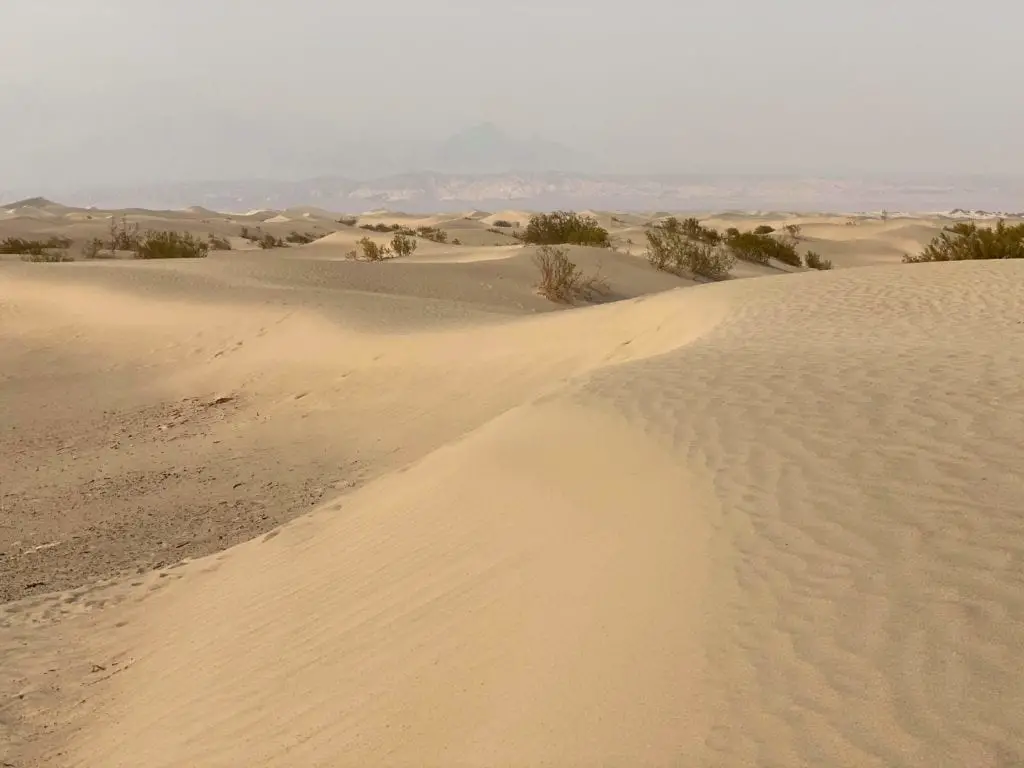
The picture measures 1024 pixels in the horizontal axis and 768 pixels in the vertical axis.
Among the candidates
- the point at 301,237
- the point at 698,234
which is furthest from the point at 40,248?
the point at 698,234

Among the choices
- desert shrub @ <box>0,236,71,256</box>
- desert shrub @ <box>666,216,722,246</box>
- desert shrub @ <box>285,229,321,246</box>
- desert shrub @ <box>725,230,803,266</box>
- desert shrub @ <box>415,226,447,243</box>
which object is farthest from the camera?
desert shrub @ <box>285,229,321,246</box>

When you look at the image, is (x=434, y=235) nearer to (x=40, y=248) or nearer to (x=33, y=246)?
(x=40, y=248)

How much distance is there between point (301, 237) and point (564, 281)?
1137 inches

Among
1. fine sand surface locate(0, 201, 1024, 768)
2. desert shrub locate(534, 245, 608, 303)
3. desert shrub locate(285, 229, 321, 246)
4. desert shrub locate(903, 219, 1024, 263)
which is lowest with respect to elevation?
fine sand surface locate(0, 201, 1024, 768)

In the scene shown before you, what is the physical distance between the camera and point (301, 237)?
45.1 metres

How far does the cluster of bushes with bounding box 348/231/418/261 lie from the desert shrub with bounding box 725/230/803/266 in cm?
1142

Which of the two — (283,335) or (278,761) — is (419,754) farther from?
(283,335)

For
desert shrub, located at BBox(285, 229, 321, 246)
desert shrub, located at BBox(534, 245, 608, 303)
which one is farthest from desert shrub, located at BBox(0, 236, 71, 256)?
desert shrub, located at BBox(534, 245, 608, 303)

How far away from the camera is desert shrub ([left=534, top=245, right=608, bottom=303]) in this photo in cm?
A: 1950

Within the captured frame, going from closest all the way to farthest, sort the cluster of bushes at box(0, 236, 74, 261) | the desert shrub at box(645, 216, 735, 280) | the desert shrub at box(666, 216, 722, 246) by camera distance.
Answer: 1. the desert shrub at box(645, 216, 735, 280)
2. the cluster of bushes at box(0, 236, 74, 261)
3. the desert shrub at box(666, 216, 722, 246)

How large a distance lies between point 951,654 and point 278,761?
2.52 meters

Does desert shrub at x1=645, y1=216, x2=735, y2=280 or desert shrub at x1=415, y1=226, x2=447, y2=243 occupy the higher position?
desert shrub at x1=415, y1=226, x2=447, y2=243

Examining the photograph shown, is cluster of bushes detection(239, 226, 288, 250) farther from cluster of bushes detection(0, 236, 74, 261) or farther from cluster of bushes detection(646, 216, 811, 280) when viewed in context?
cluster of bushes detection(646, 216, 811, 280)

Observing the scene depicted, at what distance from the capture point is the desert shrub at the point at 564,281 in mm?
19500
